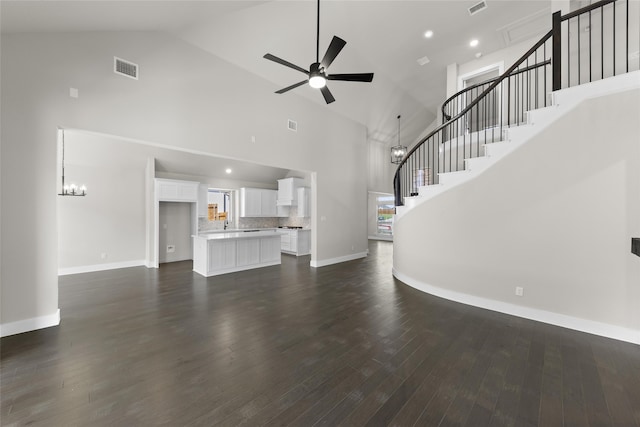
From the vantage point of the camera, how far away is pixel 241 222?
29.9 ft

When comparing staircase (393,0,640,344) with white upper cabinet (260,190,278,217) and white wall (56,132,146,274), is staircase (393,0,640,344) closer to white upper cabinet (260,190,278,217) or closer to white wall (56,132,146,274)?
white upper cabinet (260,190,278,217)

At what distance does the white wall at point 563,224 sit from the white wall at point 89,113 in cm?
425

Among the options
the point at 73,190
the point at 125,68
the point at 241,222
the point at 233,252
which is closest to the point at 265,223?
the point at 241,222

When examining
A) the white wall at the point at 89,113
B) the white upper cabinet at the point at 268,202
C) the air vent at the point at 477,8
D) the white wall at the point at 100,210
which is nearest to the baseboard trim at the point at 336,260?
the white wall at the point at 89,113

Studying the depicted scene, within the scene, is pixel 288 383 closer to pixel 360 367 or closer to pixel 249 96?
pixel 360 367

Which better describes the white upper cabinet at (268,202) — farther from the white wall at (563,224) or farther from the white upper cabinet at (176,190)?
the white wall at (563,224)

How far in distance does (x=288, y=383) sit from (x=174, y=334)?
1694 millimetres

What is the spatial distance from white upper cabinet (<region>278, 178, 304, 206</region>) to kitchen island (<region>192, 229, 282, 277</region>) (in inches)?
94.6

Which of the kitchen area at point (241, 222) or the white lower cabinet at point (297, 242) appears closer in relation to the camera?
the kitchen area at point (241, 222)

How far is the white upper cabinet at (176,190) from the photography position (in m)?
6.61

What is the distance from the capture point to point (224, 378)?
7.04 feet

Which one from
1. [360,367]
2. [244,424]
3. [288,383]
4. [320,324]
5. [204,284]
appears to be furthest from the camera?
[204,284]

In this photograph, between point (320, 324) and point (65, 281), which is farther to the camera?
point (65, 281)

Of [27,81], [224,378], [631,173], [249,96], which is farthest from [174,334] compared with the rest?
[631,173]
